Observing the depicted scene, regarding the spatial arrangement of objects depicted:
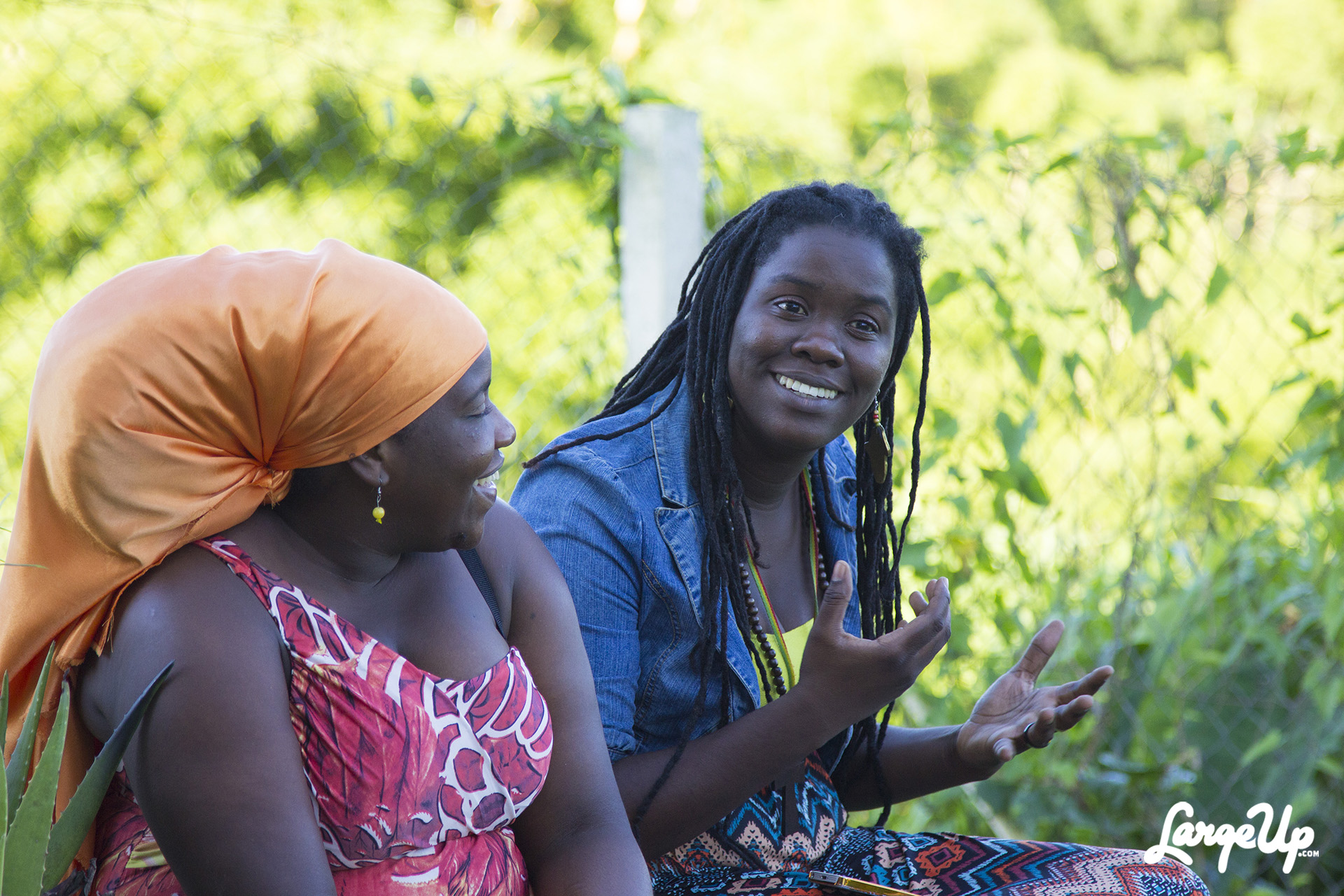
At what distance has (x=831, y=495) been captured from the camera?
2.33 m

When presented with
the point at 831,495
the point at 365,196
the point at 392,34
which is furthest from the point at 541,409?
the point at 392,34

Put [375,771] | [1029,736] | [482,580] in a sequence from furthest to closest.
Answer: [1029,736] → [482,580] → [375,771]

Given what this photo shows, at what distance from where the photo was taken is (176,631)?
4.38ft

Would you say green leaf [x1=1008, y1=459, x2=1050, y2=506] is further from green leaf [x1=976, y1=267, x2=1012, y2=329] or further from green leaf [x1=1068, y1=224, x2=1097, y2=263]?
green leaf [x1=1068, y1=224, x2=1097, y2=263]

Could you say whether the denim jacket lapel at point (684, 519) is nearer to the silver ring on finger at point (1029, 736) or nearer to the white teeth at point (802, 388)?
the white teeth at point (802, 388)

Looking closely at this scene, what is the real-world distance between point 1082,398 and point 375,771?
237cm

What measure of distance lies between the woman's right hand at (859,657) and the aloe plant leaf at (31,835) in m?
1.00

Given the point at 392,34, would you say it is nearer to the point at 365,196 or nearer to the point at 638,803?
the point at 365,196

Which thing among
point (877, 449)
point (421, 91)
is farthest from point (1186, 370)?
point (421, 91)

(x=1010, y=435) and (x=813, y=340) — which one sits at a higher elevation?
(x=813, y=340)

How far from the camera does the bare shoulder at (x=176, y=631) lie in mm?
1329

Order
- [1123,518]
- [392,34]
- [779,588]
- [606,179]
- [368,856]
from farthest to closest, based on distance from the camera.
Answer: [392,34] < [1123,518] < [606,179] < [779,588] < [368,856]

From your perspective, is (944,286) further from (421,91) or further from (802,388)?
(421,91)

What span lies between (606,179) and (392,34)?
11.6ft
